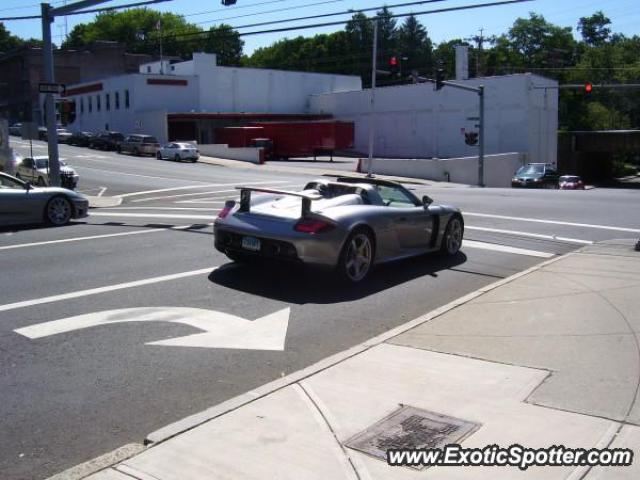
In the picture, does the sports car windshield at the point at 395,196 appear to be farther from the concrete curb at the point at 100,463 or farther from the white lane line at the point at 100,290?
the concrete curb at the point at 100,463

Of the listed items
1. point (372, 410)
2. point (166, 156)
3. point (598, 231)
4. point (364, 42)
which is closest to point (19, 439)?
point (372, 410)

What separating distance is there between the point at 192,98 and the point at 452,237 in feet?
185

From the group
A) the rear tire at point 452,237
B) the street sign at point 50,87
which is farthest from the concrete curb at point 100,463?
the street sign at point 50,87

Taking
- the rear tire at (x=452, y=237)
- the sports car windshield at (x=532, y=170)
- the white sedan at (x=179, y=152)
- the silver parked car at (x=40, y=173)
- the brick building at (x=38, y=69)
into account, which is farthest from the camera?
the brick building at (x=38, y=69)

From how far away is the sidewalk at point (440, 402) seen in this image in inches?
153

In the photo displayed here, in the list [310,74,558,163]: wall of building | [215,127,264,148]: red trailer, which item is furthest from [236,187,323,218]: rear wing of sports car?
[215,127,264,148]: red trailer

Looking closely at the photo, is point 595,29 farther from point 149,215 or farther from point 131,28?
point 149,215

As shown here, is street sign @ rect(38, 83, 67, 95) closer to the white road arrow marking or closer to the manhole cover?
the white road arrow marking

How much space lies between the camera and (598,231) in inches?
578

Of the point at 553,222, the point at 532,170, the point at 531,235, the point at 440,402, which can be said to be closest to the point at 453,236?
the point at 531,235

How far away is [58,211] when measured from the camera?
1467cm

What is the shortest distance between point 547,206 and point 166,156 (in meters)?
35.5

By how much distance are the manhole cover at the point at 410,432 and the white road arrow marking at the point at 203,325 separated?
1.95 metres

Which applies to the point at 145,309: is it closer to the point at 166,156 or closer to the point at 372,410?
the point at 372,410
